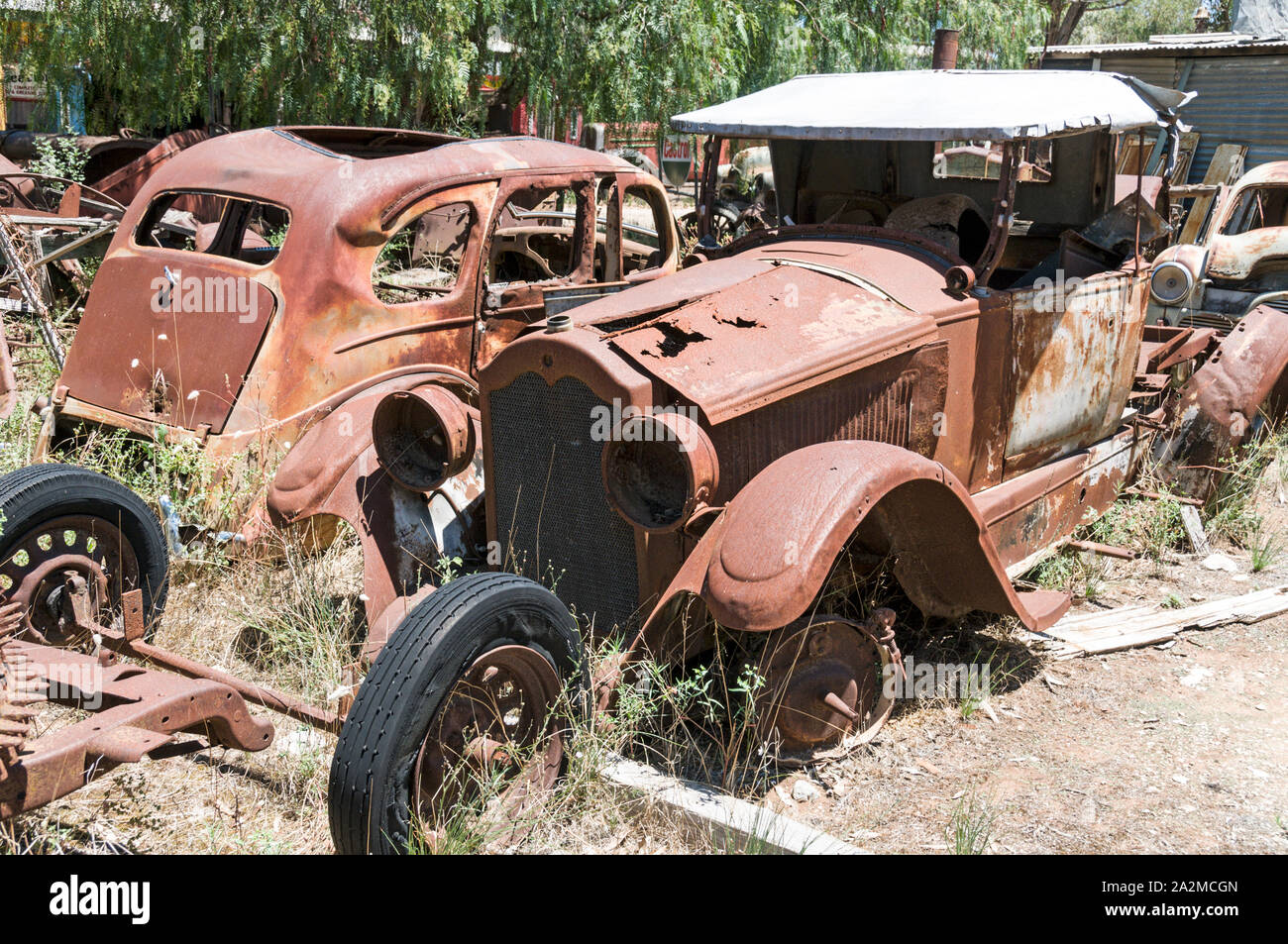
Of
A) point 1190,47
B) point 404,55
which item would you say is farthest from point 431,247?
point 1190,47

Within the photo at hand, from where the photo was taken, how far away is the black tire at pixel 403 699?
8.89 feet

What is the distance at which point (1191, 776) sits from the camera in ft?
12.1

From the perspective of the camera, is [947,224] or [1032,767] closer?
[1032,767]

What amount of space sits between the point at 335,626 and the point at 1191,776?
3.14 metres

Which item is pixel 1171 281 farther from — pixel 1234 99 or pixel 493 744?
pixel 1234 99

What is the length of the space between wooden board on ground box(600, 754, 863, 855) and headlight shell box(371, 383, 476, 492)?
1.31 metres

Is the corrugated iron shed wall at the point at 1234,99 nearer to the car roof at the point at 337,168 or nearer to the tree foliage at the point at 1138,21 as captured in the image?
the car roof at the point at 337,168

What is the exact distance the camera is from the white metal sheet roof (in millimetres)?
4199

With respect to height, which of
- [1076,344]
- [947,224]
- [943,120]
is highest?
[943,120]

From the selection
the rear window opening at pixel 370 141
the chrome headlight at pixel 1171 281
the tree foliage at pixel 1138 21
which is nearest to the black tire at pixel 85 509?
the rear window opening at pixel 370 141

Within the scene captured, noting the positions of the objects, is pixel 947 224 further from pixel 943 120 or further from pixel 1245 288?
pixel 1245 288

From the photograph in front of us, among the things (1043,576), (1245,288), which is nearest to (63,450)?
(1043,576)

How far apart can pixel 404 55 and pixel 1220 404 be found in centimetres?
728

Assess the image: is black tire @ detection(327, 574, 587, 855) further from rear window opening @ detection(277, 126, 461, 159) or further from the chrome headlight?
the chrome headlight
